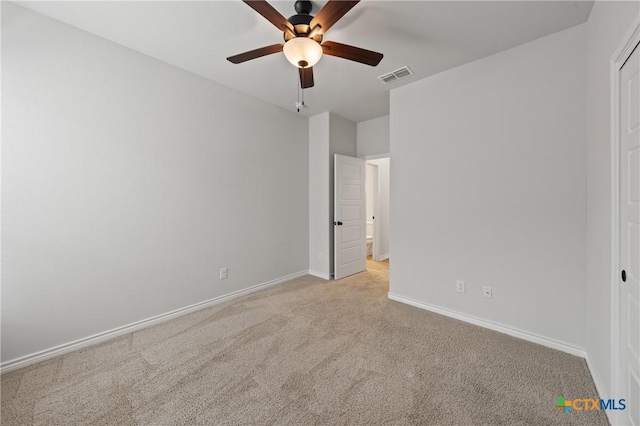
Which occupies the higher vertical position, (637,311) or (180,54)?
(180,54)

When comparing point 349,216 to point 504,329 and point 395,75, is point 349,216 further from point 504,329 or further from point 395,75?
point 504,329

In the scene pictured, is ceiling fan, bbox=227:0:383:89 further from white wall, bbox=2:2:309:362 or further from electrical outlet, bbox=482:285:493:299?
electrical outlet, bbox=482:285:493:299

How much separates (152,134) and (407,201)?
2.89 m

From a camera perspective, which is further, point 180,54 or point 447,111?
point 447,111

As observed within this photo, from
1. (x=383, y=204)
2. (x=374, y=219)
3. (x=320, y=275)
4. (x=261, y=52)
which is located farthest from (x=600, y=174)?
(x=383, y=204)

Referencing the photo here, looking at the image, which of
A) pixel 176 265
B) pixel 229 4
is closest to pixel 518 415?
pixel 176 265

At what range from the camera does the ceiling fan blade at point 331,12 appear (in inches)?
56.9

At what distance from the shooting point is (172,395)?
1621 mm

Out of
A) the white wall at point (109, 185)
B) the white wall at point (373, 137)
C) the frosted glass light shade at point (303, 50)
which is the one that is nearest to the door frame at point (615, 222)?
the frosted glass light shade at point (303, 50)

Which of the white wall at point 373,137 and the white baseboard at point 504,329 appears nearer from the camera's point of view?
the white baseboard at point 504,329

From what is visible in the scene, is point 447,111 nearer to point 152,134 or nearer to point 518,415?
point 518,415

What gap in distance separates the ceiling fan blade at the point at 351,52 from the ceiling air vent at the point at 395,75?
3.29 ft

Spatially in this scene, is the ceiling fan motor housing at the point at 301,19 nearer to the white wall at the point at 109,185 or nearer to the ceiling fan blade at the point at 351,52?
the ceiling fan blade at the point at 351,52

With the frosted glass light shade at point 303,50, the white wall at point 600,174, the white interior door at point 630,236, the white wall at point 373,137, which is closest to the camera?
the white interior door at point 630,236
